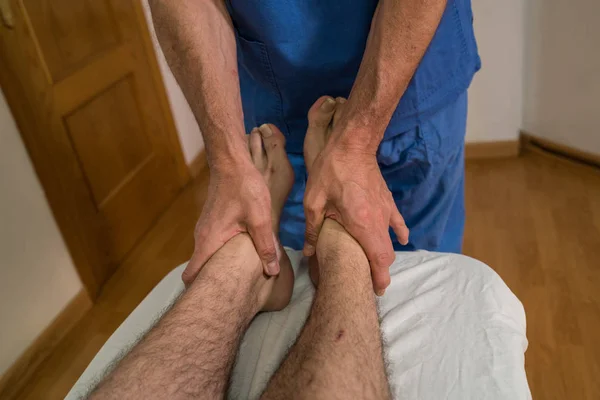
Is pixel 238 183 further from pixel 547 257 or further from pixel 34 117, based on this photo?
pixel 547 257

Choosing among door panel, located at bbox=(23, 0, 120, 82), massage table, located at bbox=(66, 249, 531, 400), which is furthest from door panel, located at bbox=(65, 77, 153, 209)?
massage table, located at bbox=(66, 249, 531, 400)

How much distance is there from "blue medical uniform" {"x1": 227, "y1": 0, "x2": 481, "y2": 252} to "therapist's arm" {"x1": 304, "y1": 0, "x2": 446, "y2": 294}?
90mm

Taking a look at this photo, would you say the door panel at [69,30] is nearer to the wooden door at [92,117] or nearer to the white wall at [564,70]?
the wooden door at [92,117]

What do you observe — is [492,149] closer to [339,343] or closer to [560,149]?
[560,149]

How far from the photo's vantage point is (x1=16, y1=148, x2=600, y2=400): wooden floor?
1.34m

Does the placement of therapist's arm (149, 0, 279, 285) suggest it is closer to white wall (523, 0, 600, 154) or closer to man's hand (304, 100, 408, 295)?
man's hand (304, 100, 408, 295)

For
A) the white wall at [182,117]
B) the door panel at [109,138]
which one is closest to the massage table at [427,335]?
the door panel at [109,138]

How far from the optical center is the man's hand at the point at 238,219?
0.81 meters

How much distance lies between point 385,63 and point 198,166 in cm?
201

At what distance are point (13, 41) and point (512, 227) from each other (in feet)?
5.94

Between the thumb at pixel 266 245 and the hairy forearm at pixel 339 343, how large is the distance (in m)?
0.10

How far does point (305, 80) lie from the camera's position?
0.91 m

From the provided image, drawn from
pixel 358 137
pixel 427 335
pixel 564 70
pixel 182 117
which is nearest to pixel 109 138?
pixel 182 117

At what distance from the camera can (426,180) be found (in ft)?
3.19
